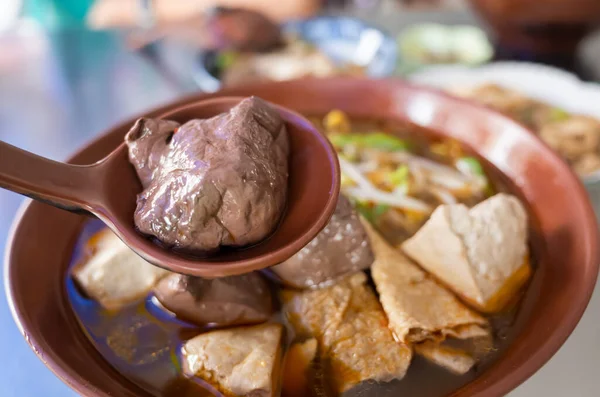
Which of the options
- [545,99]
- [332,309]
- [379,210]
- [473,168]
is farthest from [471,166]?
[545,99]

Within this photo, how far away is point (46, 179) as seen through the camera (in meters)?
0.97

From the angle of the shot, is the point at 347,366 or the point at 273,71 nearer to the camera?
the point at 347,366

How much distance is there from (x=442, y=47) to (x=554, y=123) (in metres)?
0.89

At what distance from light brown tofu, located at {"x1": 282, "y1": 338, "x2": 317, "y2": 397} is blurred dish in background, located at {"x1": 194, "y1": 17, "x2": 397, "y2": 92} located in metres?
1.42

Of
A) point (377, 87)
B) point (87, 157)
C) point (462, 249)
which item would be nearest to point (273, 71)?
point (377, 87)

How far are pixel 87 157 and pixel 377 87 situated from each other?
0.97 meters

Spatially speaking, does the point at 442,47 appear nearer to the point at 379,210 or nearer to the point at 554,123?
the point at 554,123

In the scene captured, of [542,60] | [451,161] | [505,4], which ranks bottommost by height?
[542,60]

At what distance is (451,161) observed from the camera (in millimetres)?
1699

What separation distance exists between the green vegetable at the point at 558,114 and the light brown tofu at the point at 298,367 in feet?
Answer: 4.78

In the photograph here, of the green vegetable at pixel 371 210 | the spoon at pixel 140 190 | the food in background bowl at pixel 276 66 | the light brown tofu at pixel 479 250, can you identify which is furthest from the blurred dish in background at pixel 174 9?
the spoon at pixel 140 190

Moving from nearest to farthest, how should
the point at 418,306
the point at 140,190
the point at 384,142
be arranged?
the point at 140,190, the point at 418,306, the point at 384,142

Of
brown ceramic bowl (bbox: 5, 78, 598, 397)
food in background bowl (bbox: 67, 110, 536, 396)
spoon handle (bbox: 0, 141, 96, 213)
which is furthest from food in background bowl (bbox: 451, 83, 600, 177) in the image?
spoon handle (bbox: 0, 141, 96, 213)

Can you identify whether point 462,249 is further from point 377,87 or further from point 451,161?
point 377,87
